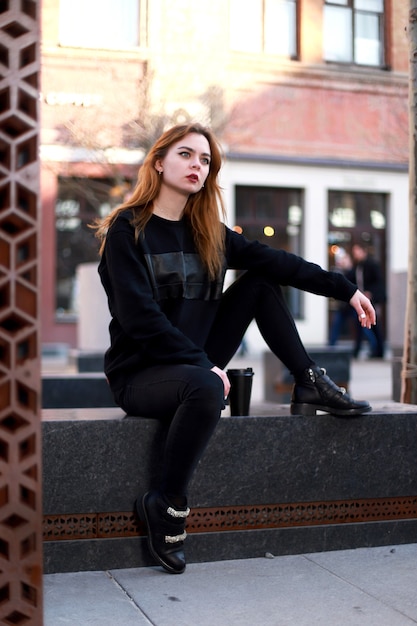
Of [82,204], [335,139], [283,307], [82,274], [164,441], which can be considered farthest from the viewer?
[335,139]

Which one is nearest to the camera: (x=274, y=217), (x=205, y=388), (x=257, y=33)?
(x=205, y=388)

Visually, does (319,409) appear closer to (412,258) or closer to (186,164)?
(186,164)

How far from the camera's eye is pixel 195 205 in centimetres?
386

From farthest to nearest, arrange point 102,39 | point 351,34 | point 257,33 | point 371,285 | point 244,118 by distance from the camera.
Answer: point 244,118, point 351,34, point 257,33, point 371,285, point 102,39

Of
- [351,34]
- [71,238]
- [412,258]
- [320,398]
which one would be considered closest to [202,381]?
[320,398]

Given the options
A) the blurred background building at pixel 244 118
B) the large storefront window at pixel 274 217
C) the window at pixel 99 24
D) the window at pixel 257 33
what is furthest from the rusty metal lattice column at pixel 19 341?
the large storefront window at pixel 274 217

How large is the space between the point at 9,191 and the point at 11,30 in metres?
0.40

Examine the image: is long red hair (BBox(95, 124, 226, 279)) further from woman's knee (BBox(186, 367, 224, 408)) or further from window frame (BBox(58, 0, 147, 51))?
window frame (BBox(58, 0, 147, 51))

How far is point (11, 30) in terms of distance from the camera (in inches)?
92.8

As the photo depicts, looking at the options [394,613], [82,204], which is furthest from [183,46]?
[394,613]

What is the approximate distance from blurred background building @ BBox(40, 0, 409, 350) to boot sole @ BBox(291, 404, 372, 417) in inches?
352

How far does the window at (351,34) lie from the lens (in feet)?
57.5

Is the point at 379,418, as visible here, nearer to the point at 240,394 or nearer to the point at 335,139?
the point at 240,394

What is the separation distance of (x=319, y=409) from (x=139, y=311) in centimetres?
83
